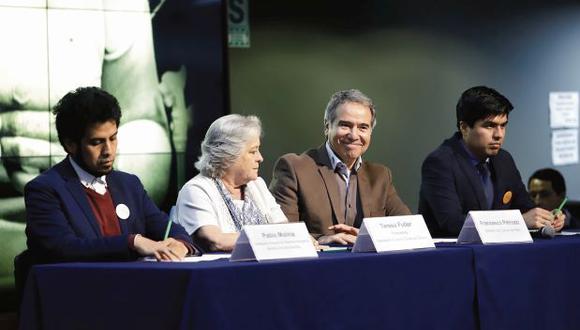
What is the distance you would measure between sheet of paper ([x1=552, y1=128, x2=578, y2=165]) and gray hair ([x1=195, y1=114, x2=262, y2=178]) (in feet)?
15.1

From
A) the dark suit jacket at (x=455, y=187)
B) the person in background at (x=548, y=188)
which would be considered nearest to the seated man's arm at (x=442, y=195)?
the dark suit jacket at (x=455, y=187)

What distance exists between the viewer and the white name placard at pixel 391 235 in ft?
10.1

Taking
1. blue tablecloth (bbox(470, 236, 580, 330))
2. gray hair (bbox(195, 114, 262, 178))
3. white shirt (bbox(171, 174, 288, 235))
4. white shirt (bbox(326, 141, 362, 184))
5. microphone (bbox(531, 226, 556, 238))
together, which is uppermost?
gray hair (bbox(195, 114, 262, 178))

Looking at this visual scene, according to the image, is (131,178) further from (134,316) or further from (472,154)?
(472,154)

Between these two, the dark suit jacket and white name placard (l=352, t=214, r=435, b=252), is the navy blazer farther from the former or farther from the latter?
the dark suit jacket

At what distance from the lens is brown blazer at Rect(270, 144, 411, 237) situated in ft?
13.3

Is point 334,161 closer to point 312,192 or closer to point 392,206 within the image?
point 312,192

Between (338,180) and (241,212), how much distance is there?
0.57 m

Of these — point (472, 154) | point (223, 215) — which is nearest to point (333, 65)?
point (472, 154)

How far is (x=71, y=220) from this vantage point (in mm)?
3084

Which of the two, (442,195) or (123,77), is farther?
(123,77)

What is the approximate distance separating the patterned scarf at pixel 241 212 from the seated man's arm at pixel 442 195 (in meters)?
0.83

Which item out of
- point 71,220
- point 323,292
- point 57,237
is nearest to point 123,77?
point 71,220

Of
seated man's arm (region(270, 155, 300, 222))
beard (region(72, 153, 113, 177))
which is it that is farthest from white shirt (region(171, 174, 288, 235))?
beard (region(72, 153, 113, 177))
